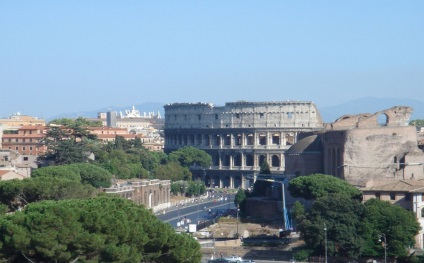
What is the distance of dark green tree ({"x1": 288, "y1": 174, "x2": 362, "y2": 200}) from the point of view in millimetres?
70625

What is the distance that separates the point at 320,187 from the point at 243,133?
2744 inches

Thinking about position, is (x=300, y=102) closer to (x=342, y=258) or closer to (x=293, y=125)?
(x=293, y=125)

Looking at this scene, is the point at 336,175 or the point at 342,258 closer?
the point at 342,258

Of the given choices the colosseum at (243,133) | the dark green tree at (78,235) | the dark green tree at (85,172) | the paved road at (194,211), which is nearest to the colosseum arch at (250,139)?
the colosseum at (243,133)

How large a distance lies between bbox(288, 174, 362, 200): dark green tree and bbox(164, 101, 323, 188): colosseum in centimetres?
5760

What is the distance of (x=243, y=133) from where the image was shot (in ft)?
467

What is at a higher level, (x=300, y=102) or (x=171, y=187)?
(x=300, y=102)

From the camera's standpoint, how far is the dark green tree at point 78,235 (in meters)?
39.7

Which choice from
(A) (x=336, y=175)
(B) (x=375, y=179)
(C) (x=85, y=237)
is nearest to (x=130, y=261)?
(C) (x=85, y=237)

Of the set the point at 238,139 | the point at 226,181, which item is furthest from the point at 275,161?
the point at 238,139

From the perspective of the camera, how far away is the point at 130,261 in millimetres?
41406

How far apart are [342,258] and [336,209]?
10.5 feet

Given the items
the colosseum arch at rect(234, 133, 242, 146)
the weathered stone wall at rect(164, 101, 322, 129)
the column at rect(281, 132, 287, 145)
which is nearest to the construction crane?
the column at rect(281, 132, 287, 145)

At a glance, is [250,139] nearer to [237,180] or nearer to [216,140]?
[216,140]
